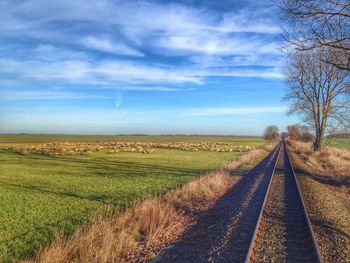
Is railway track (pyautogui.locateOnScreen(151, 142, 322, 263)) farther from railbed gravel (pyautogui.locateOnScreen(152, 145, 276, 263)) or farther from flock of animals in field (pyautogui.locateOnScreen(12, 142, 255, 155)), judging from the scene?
flock of animals in field (pyautogui.locateOnScreen(12, 142, 255, 155))

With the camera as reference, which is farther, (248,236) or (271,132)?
(271,132)

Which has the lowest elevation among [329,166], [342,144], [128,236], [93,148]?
[93,148]

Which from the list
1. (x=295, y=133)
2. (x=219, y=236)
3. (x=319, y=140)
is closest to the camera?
(x=219, y=236)

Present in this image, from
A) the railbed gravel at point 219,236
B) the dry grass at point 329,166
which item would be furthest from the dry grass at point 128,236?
the dry grass at point 329,166

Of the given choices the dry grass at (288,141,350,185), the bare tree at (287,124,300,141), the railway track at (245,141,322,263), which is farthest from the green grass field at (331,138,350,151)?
the railway track at (245,141,322,263)

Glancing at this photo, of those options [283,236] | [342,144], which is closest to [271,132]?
[342,144]

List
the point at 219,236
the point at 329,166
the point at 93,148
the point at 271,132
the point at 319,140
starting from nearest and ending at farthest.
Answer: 1. the point at 219,236
2. the point at 329,166
3. the point at 319,140
4. the point at 93,148
5. the point at 271,132

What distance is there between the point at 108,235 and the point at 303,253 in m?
4.48

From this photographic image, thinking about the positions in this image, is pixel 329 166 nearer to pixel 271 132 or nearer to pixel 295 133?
pixel 295 133

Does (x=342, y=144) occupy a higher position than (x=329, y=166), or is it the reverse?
(x=342, y=144)

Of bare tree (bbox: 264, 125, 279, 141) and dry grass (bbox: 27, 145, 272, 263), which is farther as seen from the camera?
bare tree (bbox: 264, 125, 279, 141)

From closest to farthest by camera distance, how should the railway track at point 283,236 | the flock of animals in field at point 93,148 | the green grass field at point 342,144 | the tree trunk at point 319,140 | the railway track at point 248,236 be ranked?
the railway track at point 283,236, the railway track at point 248,236, the tree trunk at point 319,140, the flock of animals in field at point 93,148, the green grass field at point 342,144

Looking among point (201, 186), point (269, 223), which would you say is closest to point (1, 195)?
point (201, 186)

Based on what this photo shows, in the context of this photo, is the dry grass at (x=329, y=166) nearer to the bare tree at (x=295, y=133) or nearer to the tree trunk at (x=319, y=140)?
the tree trunk at (x=319, y=140)
